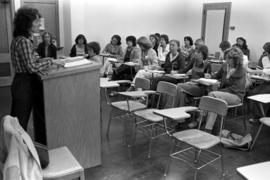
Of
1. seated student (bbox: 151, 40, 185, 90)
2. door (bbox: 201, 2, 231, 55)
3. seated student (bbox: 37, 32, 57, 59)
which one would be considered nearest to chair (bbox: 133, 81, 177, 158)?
seated student (bbox: 151, 40, 185, 90)

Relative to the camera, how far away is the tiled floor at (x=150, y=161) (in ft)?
8.76

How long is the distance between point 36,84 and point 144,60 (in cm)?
331

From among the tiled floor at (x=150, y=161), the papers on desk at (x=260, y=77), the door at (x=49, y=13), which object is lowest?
the tiled floor at (x=150, y=161)

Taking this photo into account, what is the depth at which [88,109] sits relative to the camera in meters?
2.54

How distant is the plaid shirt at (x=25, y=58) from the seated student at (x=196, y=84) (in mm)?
2298

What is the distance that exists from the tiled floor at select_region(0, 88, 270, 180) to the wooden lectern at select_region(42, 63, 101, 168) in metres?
0.26

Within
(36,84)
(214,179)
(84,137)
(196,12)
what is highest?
(196,12)

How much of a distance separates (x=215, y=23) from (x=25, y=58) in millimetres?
6590

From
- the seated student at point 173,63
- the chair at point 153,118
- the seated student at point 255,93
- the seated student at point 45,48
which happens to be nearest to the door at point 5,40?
the seated student at point 45,48

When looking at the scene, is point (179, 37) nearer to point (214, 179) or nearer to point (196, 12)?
point (196, 12)

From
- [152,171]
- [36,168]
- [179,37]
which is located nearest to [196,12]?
[179,37]

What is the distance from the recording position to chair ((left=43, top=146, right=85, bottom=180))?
5.91 feet

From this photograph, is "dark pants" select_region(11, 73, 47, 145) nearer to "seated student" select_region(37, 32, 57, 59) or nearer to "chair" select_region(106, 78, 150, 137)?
"chair" select_region(106, 78, 150, 137)

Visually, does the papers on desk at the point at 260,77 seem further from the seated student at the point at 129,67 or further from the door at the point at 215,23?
the door at the point at 215,23
